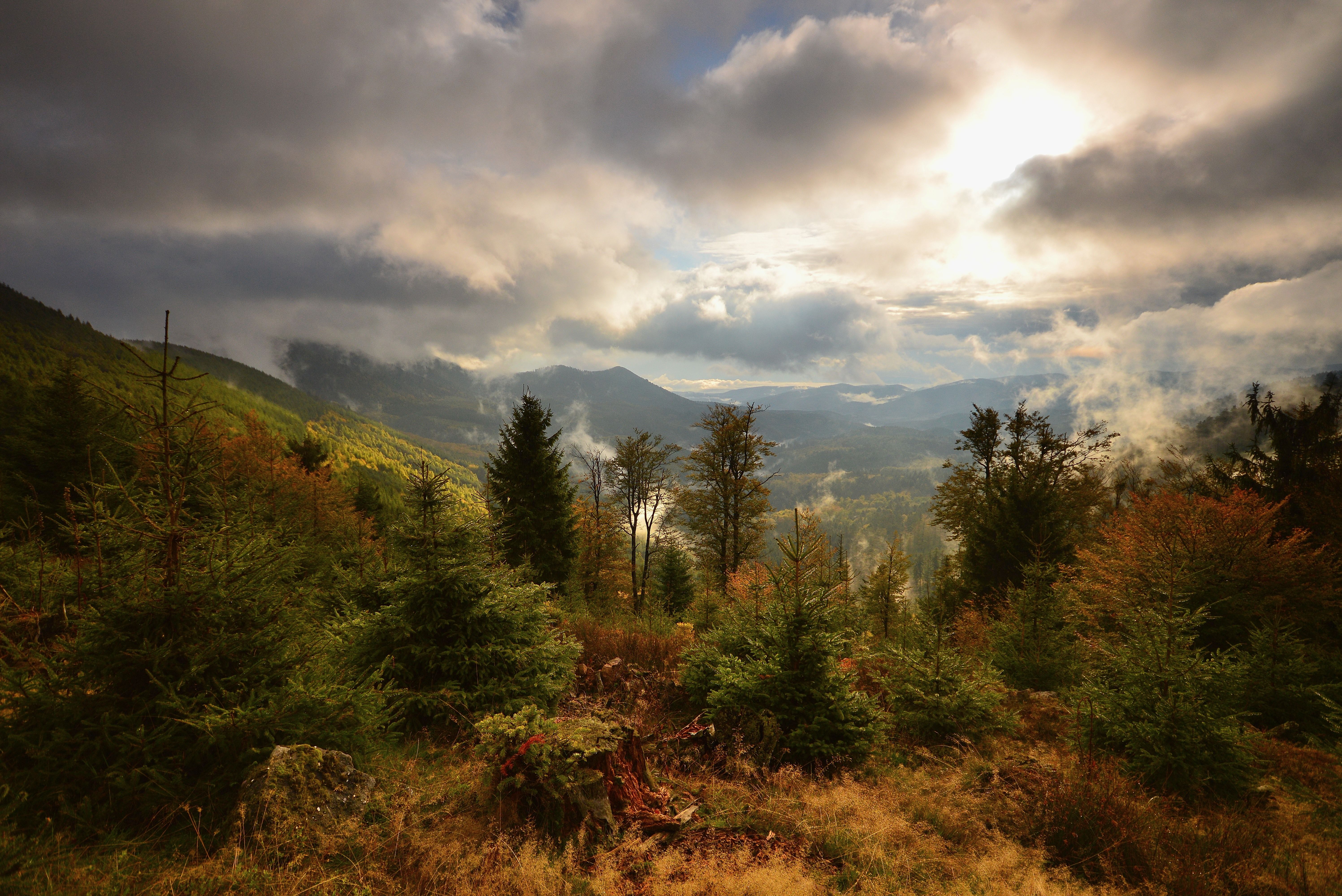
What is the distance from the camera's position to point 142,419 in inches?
200

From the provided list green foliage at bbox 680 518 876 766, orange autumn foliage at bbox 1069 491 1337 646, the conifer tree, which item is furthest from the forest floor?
the conifer tree

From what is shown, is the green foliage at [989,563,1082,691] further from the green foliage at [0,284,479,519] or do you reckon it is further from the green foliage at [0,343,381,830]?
the green foliage at [0,284,479,519]

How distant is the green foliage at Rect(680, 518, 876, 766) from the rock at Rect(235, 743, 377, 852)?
504 cm

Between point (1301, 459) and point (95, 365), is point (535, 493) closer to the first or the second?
point (1301, 459)

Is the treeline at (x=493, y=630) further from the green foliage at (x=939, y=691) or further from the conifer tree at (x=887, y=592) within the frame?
the conifer tree at (x=887, y=592)

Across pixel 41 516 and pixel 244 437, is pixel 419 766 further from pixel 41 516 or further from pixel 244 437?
pixel 244 437

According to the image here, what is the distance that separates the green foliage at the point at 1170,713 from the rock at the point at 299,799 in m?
9.22

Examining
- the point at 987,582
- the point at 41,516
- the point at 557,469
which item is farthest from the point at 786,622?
the point at 987,582

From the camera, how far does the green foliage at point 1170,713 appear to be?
7.06 metres

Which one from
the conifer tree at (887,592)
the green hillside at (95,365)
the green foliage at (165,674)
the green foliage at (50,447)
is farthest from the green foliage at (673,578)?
Answer: the green hillside at (95,365)

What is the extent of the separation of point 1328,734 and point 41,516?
2295 cm

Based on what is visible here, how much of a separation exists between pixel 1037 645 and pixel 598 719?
1284 centimetres

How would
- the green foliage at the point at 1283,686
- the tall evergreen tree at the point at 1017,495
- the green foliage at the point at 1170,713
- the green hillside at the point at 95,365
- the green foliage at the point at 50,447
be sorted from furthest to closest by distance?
the green hillside at the point at 95,365 → the tall evergreen tree at the point at 1017,495 → the green foliage at the point at 50,447 → the green foliage at the point at 1283,686 → the green foliage at the point at 1170,713

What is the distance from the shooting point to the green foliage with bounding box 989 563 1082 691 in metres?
12.8
